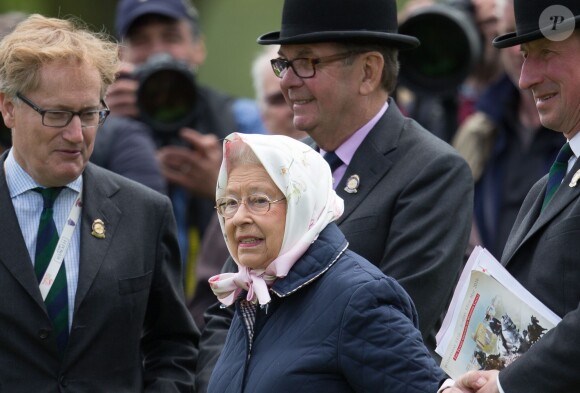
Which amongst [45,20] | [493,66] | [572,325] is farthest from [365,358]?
[493,66]

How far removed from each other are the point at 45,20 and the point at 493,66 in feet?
10.1

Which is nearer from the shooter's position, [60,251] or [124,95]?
[60,251]

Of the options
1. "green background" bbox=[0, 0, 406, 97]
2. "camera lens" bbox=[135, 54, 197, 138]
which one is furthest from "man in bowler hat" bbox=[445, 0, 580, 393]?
"green background" bbox=[0, 0, 406, 97]

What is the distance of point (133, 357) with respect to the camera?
4609mm

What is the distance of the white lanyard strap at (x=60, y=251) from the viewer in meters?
4.44

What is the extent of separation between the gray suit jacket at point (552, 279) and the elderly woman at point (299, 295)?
0.90 ft

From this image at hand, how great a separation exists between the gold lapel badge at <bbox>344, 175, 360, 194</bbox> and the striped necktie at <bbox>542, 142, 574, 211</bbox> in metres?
0.80

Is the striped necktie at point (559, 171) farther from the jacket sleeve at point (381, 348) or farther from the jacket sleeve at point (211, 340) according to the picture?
the jacket sleeve at point (211, 340)

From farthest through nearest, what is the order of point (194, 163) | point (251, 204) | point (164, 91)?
1. point (194, 163)
2. point (164, 91)
3. point (251, 204)

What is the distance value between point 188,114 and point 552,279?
3.36m

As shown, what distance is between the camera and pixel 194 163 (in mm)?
6676

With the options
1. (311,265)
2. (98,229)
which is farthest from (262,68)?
(311,265)

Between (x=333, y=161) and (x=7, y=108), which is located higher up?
(x=7, y=108)

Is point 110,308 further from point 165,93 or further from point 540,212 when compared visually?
point 165,93
